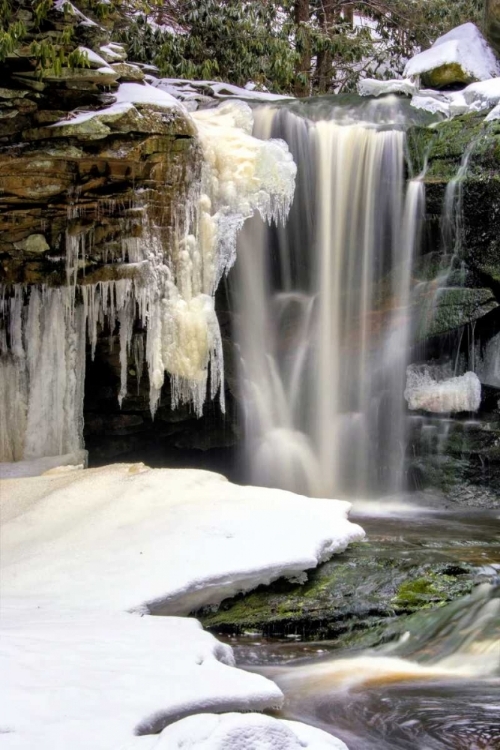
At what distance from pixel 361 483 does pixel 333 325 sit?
1.92 metres

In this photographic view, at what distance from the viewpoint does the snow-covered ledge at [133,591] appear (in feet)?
11.2

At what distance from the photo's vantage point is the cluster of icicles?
9031mm

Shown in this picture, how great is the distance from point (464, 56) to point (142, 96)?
5984 mm

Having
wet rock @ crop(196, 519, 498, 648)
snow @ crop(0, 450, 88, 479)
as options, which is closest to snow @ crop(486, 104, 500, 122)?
wet rock @ crop(196, 519, 498, 648)

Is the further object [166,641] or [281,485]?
[281,485]

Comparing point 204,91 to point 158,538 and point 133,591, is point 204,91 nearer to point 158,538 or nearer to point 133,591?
point 158,538

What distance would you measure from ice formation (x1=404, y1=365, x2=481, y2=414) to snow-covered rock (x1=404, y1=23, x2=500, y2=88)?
4.74 meters

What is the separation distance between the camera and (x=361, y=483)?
416 inches

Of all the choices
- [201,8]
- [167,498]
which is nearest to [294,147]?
[201,8]

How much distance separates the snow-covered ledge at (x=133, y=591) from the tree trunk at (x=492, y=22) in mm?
8707

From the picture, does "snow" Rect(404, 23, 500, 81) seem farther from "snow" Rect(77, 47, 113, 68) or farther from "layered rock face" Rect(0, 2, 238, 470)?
"snow" Rect(77, 47, 113, 68)

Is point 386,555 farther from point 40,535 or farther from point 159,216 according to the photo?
point 159,216

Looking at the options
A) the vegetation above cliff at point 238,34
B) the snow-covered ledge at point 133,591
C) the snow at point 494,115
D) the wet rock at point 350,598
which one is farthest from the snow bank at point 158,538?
the snow at point 494,115

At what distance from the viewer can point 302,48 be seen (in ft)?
48.3
